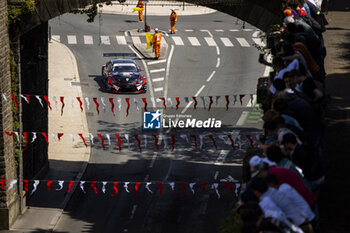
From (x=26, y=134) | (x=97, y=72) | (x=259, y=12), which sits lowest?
(x=97, y=72)

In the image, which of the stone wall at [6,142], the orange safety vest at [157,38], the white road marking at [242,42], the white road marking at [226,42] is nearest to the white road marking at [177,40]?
the white road marking at [226,42]

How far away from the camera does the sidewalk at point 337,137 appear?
15.4 metres

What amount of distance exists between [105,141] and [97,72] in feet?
42.7

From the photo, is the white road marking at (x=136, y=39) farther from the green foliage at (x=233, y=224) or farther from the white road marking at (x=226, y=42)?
the green foliage at (x=233, y=224)

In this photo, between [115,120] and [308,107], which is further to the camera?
[115,120]

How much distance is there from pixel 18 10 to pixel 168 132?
14.1 m

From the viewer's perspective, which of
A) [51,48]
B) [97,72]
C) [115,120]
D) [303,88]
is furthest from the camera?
[51,48]

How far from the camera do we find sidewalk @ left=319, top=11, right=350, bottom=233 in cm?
1541

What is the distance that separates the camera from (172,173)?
1401 inches

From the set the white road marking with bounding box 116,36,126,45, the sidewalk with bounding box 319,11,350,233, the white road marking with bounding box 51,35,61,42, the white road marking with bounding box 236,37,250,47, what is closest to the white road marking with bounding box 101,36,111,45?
the white road marking with bounding box 116,36,126,45

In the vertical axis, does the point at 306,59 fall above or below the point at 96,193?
above

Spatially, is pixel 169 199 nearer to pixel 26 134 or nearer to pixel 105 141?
pixel 26 134

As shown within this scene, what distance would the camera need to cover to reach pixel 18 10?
28750 millimetres

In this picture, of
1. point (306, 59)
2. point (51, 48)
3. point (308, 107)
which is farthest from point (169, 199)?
point (51, 48)
